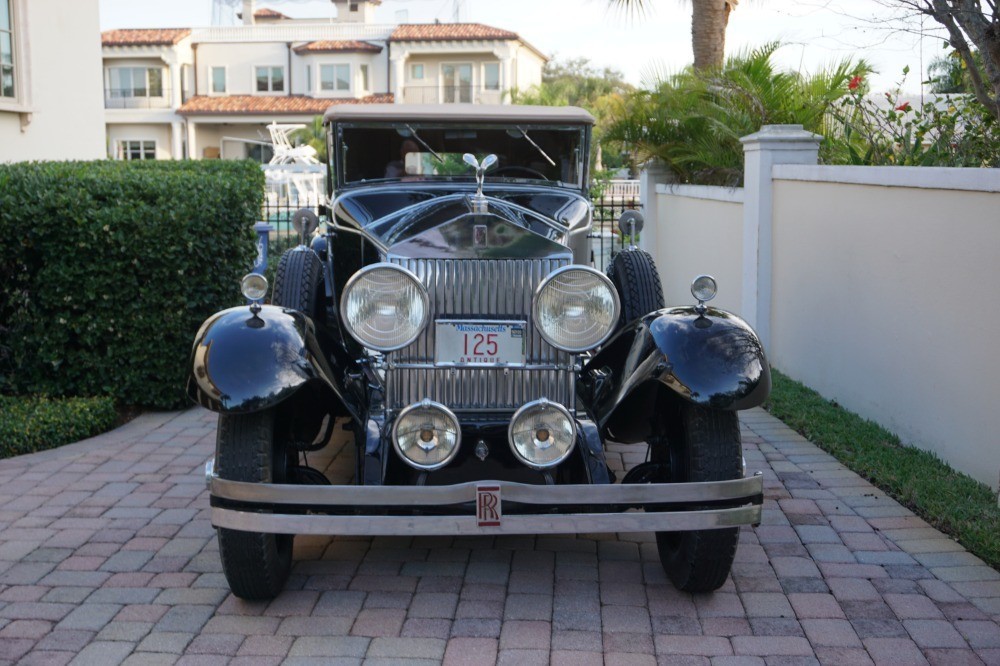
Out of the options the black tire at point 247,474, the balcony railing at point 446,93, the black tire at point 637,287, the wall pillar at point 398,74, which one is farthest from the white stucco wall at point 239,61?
the black tire at point 247,474

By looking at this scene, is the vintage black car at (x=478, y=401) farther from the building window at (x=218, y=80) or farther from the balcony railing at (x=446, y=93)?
the building window at (x=218, y=80)

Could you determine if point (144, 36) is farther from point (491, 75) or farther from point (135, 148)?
point (491, 75)

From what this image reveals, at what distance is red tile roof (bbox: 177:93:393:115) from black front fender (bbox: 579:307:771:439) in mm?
39519

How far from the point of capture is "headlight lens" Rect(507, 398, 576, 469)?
3584 millimetres

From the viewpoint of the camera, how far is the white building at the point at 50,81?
A: 422 inches

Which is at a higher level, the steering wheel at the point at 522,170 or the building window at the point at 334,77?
the building window at the point at 334,77

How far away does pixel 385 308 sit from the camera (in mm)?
3658

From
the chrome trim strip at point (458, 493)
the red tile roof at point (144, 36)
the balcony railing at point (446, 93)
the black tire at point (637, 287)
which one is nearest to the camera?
the chrome trim strip at point (458, 493)

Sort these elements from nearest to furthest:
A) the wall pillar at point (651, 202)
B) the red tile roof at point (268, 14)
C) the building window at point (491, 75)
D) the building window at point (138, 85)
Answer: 1. the wall pillar at point (651, 202)
2. the building window at point (491, 75)
3. the building window at point (138, 85)
4. the red tile roof at point (268, 14)

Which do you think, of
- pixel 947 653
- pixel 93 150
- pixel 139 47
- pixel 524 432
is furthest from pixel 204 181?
pixel 139 47

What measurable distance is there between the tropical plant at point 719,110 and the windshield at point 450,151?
12.9ft

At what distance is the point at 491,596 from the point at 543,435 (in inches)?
26.5

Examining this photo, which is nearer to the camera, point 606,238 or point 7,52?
point 7,52

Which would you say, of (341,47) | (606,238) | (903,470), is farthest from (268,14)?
(903,470)
